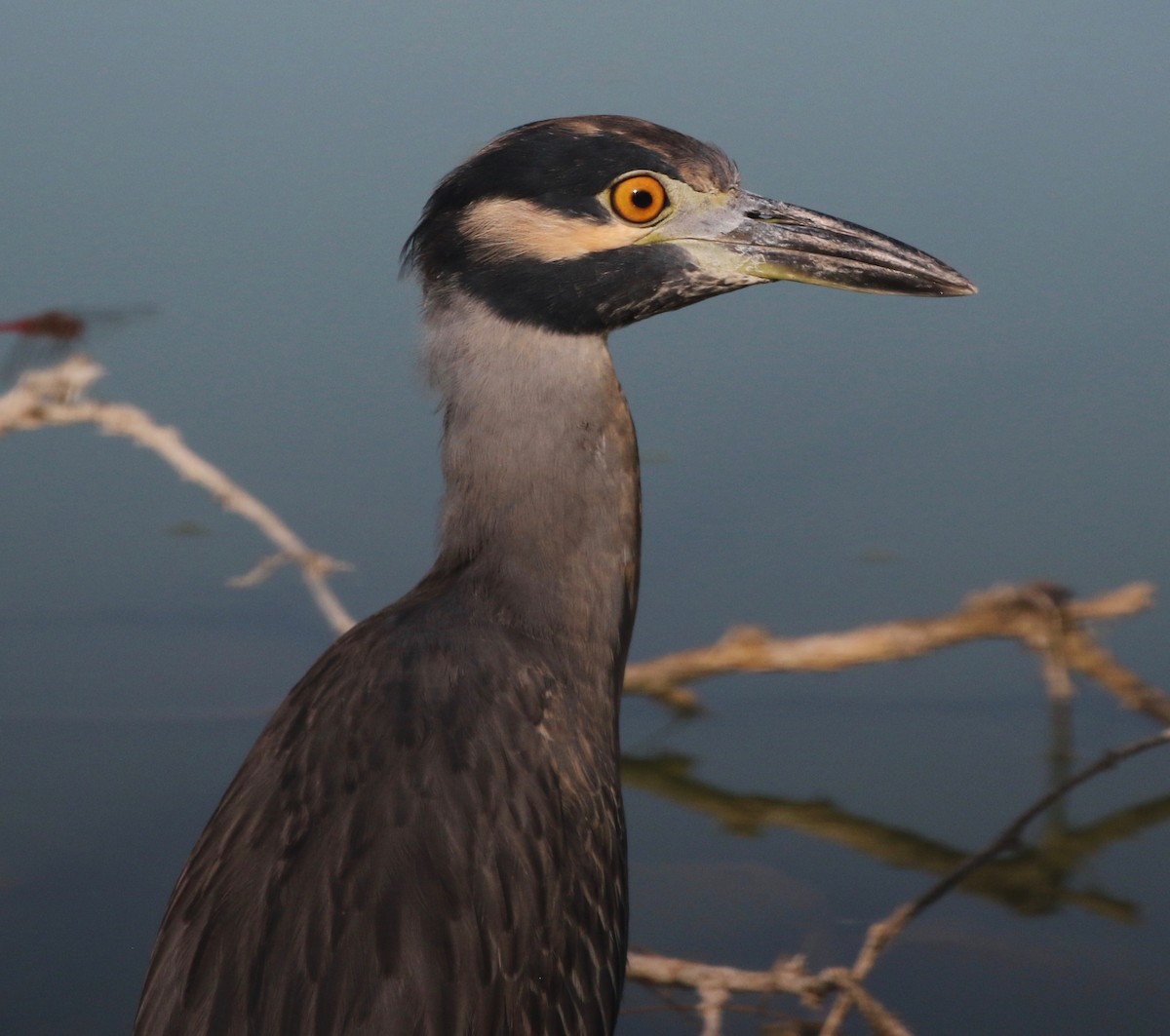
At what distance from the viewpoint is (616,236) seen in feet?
8.27

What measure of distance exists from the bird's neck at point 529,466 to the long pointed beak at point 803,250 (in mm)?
266

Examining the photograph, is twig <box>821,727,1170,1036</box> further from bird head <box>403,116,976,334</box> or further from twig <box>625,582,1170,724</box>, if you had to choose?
twig <box>625,582,1170,724</box>

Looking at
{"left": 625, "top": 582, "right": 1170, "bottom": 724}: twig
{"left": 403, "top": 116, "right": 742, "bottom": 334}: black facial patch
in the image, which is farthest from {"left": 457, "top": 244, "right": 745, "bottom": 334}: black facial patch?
{"left": 625, "top": 582, "right": 1170, "bottom": 724}: twig

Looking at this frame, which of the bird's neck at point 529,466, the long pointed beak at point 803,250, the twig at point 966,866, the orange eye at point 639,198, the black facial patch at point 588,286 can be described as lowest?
the twig at point 966,866

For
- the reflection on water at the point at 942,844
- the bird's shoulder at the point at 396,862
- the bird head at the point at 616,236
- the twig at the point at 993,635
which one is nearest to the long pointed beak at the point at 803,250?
the bird head at the point at 616,236

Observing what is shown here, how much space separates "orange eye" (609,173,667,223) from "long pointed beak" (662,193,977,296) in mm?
48

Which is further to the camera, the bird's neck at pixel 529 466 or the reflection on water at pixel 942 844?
the reflection on water at pixel 942 844

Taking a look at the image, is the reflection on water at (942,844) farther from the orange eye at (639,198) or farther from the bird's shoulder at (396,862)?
the orange eye at (639,198)

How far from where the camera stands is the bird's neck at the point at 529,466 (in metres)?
2.57

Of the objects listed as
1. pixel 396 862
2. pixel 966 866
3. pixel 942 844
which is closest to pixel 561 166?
pixel 396 862

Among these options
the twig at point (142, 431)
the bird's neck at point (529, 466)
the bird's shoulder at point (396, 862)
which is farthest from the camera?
the twig at point (142, 431)

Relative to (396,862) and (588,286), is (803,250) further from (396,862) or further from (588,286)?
(396,862)

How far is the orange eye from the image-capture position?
8.24ft

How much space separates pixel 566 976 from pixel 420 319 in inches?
45.3
